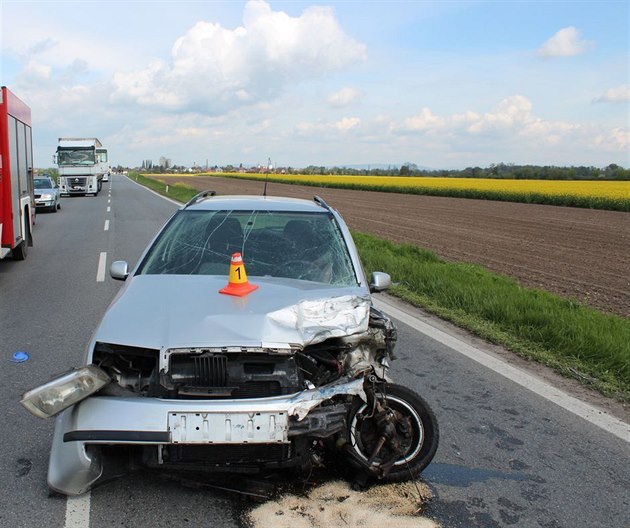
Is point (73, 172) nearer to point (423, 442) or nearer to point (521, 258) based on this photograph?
point (521, 258)

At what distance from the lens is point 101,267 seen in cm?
1156

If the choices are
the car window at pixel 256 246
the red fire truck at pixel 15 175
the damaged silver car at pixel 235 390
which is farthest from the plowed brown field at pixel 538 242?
the red fire truck at pixel 15 175

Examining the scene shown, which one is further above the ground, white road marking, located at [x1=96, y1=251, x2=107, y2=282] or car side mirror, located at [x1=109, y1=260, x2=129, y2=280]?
car side mirror, located at [x1=109, y1=260, x2=129, y2=280]

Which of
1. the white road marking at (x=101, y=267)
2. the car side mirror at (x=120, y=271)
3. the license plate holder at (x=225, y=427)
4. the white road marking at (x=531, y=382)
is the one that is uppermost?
the car side mirror at (x=120, y=271)

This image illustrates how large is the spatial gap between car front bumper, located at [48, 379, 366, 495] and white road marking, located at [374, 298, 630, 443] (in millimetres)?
2611

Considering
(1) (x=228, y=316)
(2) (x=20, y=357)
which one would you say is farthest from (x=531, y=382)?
(2) (x=20, y=357)

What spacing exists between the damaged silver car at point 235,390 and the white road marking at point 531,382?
6.00ft

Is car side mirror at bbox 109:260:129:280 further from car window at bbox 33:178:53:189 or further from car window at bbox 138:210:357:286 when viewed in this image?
car window at bbox 33:178:53:189

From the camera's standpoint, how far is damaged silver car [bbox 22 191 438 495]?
9.78 feet

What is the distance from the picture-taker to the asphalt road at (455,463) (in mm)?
3223

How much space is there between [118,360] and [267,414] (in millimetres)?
975

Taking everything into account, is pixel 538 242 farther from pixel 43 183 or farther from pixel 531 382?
pixel 43 183

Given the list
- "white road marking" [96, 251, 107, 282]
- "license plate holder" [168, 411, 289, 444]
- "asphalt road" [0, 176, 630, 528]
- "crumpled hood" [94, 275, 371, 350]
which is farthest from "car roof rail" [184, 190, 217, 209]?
"white road marking" [96, 251, 107, 282]

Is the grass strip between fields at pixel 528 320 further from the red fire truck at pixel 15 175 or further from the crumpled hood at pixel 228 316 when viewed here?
the red fire truck at pixel 15 175
